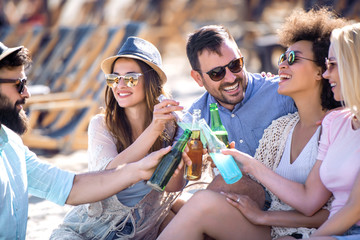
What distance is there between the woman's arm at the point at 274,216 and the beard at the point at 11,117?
1.47 m

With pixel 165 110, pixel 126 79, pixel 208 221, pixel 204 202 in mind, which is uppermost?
pixel 126 79

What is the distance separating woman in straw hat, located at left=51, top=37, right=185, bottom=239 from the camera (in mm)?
3285

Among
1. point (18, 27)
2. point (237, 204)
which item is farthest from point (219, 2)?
point (237, 204)

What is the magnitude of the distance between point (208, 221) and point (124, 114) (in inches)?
50.3

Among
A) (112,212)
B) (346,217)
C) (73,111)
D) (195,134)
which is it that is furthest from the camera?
(73,111)

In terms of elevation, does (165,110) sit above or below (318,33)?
below

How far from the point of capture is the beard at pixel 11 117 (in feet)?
10.1

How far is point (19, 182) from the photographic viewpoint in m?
2.79

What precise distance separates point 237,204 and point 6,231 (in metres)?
1.40

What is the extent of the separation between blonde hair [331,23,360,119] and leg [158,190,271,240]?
3.16 feet

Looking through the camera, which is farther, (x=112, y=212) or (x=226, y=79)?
(x=226, y=79)

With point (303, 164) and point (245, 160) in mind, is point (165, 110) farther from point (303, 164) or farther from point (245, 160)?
point (303, 164)

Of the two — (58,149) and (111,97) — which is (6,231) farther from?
(58,149)

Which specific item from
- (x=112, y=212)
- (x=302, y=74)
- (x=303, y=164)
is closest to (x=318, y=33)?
(x=302, y=74)
